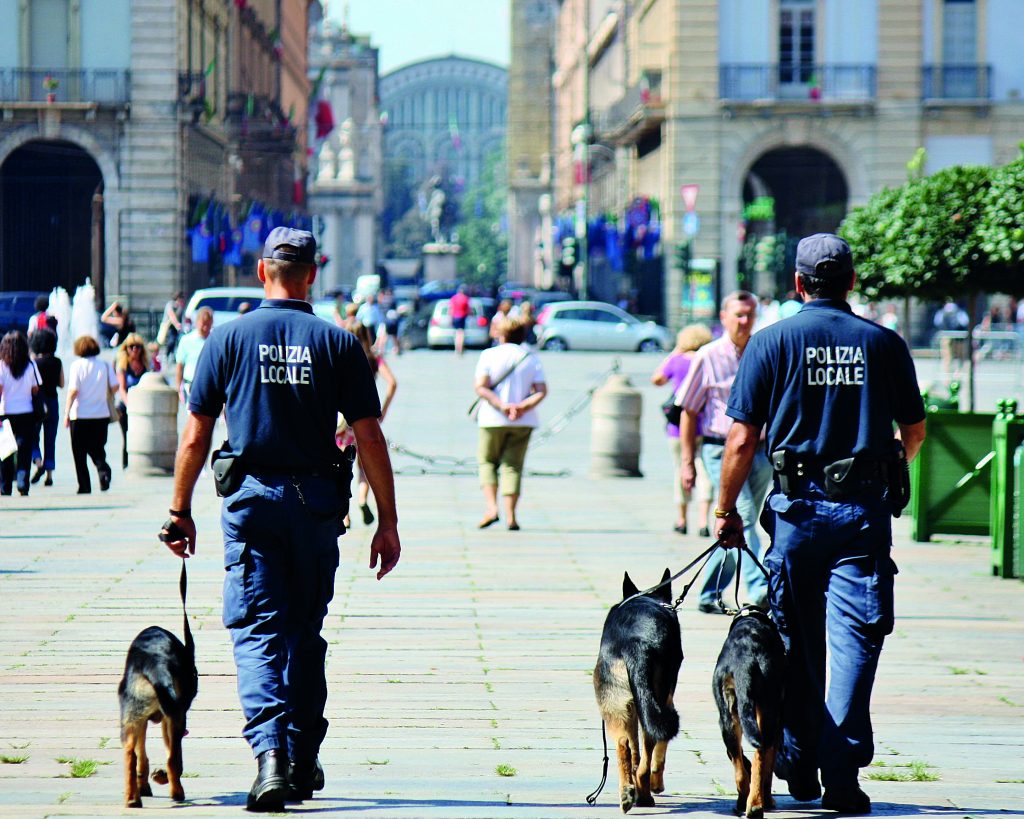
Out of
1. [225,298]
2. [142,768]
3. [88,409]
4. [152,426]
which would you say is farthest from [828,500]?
[225,298]

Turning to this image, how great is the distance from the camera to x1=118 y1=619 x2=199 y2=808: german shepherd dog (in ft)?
17.6

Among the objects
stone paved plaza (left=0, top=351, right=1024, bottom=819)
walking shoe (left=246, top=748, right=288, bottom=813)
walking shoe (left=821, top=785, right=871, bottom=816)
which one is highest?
walking shoe (left=246, top=748, right=288, bottom=813)

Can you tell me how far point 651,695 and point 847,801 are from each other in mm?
723

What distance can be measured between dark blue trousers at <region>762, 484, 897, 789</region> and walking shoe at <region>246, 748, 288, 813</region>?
62.0 inches

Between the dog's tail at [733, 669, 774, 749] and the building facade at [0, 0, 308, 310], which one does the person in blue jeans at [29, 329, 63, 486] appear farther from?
the building facade at [0, 0, 308, 310]

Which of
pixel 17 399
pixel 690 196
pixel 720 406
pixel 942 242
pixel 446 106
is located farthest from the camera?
pixel 446 106

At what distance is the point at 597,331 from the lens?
4759 cm

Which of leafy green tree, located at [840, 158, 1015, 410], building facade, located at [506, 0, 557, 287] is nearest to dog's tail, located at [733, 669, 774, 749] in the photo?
leafy green tree, located at [840, 158, 1015, 410]

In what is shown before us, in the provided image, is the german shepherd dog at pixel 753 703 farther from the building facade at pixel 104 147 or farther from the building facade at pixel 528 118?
the building facade at pixel 528 118

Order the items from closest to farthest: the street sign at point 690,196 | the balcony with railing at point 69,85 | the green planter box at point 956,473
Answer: the green planter box at point 956,473 < the balcony with railing at point 69,85 < the street sign at point 690,196

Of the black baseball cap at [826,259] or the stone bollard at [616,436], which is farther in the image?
the stone bollard at [616,436]

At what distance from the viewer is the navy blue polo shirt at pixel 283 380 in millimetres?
5508

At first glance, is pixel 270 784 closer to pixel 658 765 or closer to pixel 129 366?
pixel 658 765

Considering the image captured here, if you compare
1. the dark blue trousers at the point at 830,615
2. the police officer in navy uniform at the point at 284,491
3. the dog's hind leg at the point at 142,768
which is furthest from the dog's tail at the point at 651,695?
the dog's hind leg at the point at 142,768
